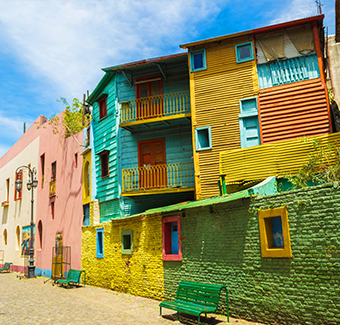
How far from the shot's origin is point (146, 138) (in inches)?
649

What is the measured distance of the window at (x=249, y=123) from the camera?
13250 millimetres

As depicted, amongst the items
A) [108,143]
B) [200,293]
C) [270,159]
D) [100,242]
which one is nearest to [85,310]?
[200,293]

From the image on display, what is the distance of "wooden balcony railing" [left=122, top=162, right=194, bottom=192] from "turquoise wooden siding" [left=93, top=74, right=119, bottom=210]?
2.27 ft

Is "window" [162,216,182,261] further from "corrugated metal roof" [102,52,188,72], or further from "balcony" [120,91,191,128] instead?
"corrugated metal roof" [102,52,188,72]

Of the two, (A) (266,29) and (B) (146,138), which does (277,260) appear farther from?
(B) (146,138)

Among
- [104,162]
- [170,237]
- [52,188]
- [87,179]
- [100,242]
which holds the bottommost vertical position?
[100,242]

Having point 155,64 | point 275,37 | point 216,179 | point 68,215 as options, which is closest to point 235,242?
point 216,179

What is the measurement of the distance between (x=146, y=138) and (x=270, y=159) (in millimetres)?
6530

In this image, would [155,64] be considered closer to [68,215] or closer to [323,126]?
[323,126]

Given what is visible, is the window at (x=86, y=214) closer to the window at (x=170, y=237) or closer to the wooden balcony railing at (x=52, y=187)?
the wooden balcony railing at (x=52, y=187)

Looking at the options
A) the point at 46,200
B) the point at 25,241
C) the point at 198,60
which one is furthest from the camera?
the point at 25,241

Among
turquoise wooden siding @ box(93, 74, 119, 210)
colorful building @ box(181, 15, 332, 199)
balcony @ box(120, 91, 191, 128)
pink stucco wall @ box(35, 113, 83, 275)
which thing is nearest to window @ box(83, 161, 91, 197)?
pink stucco wall @ box(35, 113, 83, 275)

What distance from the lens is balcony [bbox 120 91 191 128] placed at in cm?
1553

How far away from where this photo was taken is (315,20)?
1288 centimetres
